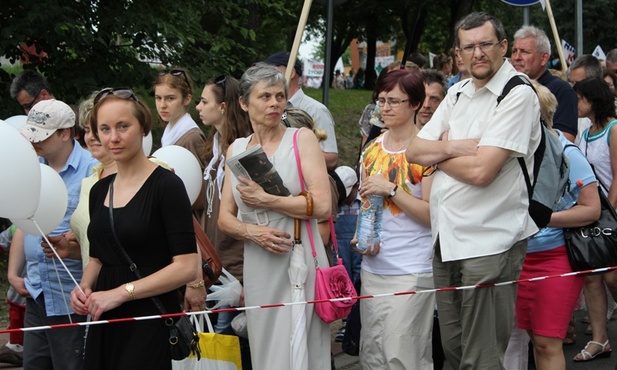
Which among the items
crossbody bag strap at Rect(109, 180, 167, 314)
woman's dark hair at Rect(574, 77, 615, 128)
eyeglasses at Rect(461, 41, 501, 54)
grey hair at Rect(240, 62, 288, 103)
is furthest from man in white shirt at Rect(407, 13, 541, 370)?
woman's dark hair at Rect(574, 77, 615, 128)

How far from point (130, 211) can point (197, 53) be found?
7563mm

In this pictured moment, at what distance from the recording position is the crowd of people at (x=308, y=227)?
14.0ft

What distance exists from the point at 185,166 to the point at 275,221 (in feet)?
2.72

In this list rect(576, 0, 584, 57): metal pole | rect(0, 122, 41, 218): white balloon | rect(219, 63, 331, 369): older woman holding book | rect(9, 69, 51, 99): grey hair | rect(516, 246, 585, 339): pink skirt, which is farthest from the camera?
rect(576, 0, 584, 57): metal pole

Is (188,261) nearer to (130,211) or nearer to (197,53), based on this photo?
(130,211)

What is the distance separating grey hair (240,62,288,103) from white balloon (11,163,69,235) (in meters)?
1.11

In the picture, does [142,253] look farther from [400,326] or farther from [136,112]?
[400,326]

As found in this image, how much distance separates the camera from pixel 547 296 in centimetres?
583

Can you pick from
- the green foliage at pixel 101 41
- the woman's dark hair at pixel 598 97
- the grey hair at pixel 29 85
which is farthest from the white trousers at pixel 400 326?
the green foliage at pixel 101 41

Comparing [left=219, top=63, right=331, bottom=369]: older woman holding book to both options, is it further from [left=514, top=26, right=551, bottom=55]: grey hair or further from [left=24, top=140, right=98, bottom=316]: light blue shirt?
[left=514, top=26, right=551, bottom=55]: grey hair

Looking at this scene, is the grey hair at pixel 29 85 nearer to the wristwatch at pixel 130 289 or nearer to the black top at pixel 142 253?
the black top at pixel 142 253

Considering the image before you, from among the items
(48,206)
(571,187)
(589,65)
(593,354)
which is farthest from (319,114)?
(589,65)

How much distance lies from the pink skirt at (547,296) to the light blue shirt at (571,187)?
0.04 m

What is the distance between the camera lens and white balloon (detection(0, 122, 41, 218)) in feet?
14.8
